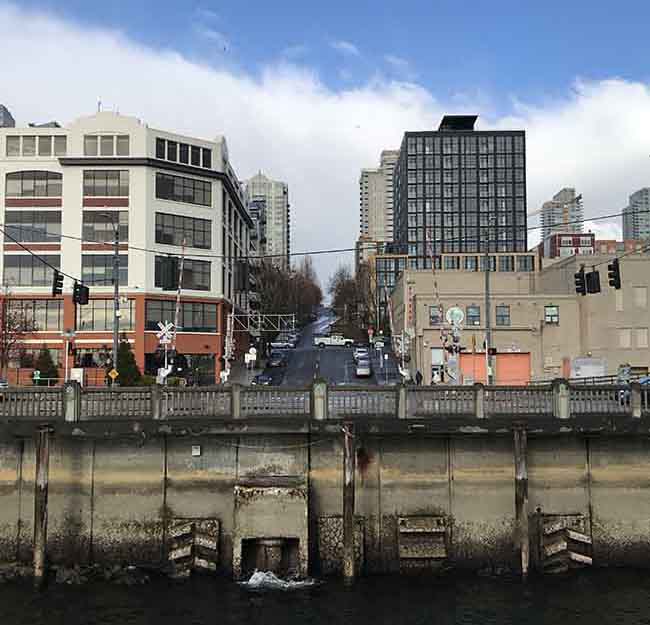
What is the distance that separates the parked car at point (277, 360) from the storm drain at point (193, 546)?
169 ft

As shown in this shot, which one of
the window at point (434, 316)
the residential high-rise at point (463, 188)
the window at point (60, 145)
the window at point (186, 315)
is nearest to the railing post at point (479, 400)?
the window at point (434, 316)

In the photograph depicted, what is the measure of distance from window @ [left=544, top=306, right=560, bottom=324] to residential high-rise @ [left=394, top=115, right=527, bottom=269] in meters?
97.9

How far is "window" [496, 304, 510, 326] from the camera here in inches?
2103

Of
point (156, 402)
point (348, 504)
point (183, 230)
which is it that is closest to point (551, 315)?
point (183, 230)

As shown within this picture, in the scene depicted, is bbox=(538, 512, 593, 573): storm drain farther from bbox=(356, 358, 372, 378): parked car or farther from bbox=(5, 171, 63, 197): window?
bbox=(5, 171, 63, 197): window

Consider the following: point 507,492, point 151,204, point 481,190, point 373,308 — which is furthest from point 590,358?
point 481,190

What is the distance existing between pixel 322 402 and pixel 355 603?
583 centimetres

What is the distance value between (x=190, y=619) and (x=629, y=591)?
12477 mm

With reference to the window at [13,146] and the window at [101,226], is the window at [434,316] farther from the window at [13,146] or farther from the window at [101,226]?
the window at [13,146]

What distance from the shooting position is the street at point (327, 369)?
2452 inches

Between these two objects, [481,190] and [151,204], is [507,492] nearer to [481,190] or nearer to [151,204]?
[151,204]

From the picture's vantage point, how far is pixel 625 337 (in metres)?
51.5

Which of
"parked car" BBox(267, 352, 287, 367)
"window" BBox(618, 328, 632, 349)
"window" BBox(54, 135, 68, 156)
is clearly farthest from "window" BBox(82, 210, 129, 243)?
"window" BBox(618, 328, 632, 349)

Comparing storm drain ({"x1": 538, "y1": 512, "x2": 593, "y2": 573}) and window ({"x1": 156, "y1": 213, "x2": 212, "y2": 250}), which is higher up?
window ({"x1": 156, "y1": 213, "x2": 212, "y2": 250})
